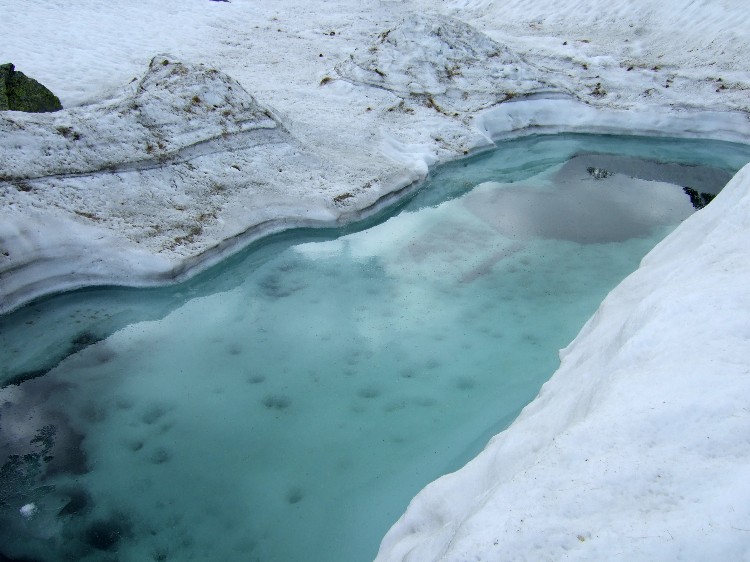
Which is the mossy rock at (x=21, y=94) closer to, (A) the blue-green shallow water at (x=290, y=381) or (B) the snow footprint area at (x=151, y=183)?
(B) the snow footprint area at (x=151, y=183)

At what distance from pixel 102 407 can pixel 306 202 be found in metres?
3.54

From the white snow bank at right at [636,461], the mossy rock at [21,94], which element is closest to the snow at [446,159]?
the white snow bank at right at [636,461]

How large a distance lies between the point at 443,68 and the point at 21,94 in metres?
7.43

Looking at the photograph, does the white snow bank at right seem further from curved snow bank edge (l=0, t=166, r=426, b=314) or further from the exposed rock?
the exposed rock

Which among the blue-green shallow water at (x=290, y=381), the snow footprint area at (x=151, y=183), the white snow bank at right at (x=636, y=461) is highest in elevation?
the white snow bank at right at (x=636, y=461)

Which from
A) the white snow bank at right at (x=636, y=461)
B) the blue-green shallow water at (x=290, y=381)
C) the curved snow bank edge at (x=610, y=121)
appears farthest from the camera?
the curved snow bank edge at (x=610, y=121)

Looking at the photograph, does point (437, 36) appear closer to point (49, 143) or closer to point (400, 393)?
point (49, 143)

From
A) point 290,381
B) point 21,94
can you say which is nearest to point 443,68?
point 21,94

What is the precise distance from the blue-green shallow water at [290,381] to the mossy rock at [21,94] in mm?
3764

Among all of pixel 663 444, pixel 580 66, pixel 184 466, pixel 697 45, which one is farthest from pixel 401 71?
pixel 663 444

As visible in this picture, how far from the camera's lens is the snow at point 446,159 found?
189 cm

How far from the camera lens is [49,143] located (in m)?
6.07

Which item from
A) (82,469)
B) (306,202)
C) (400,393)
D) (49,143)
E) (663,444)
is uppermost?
(663,444)

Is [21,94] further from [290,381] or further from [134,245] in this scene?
[290,381]
